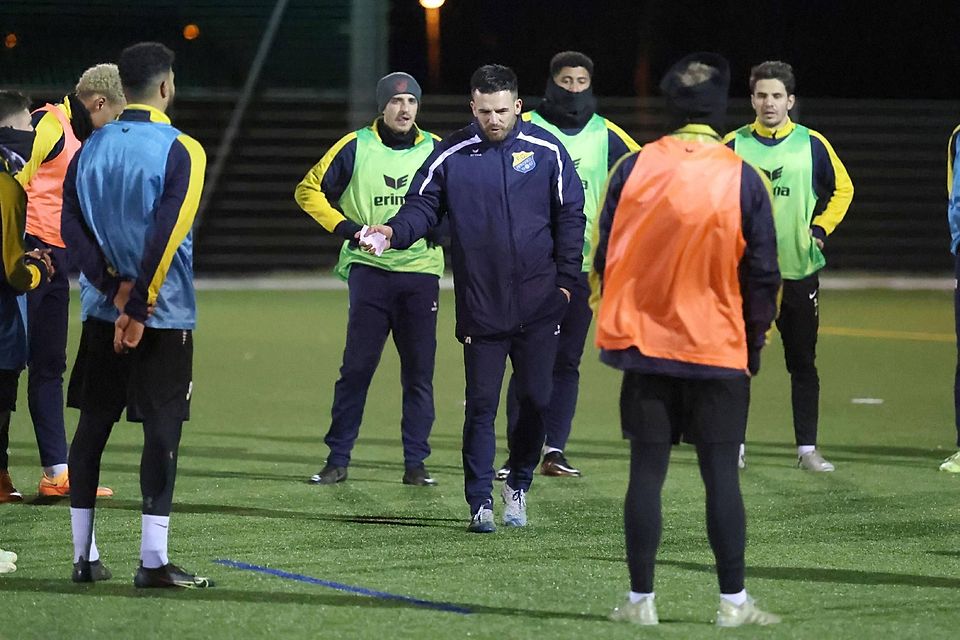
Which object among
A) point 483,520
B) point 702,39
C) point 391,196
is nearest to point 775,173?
point 391,196

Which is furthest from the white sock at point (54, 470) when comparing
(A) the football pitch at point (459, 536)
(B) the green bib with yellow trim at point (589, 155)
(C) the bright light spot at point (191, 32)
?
(C) the bright light spot at point (191, 32)

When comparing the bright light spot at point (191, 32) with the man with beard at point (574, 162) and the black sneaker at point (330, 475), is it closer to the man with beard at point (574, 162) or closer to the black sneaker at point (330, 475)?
the man with beard at point (574, 162)

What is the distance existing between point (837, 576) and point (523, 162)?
205cm

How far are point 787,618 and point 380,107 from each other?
366 cm

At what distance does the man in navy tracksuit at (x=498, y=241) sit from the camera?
21.3 feet

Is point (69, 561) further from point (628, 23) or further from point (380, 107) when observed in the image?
point (628, 23)

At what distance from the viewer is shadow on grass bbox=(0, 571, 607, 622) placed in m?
5.26

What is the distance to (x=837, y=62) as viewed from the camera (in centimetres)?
2717

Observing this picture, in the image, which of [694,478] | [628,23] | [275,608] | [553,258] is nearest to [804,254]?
[694,478]

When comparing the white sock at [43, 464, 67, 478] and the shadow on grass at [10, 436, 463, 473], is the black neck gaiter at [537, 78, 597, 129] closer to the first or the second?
the shadow on grass at [10, 436, 463, 473]

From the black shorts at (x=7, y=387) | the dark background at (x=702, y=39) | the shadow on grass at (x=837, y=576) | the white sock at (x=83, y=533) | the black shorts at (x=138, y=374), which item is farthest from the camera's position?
the dark background at (x=702, y=39)

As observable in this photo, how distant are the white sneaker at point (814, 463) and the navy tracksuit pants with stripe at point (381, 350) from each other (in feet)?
6.29

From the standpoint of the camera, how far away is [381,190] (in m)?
7.85

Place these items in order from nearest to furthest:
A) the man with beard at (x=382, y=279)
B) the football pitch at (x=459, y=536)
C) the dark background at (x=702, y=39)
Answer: the football pitch at (x=459, y=536), the man with beard at (x=382, y=279), the dark background at (x=702, y=39)
